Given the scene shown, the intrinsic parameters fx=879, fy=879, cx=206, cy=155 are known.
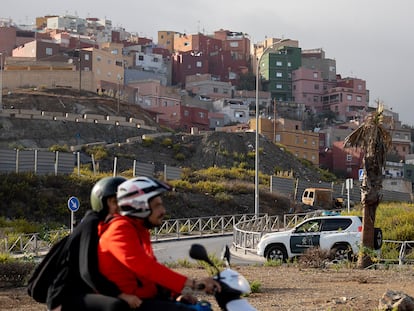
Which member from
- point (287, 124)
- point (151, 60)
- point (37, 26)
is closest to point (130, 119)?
point (287, 124)

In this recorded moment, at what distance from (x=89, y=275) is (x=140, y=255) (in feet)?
1.53

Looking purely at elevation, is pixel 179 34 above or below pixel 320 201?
above

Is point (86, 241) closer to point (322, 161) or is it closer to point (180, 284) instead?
point (180, 284)

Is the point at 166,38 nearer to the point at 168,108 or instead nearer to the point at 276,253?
the point at 168,108

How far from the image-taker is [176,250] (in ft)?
100

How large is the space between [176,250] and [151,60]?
111m

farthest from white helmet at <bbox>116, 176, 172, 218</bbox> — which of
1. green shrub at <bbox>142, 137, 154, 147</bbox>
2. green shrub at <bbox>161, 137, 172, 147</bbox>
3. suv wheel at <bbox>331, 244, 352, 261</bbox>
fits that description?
green shrub at <bbox>161, 137, 172, 147</bbox>

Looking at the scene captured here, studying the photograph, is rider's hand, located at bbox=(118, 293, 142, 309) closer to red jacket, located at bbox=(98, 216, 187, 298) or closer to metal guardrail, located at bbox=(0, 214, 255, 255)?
red jacket, located at bbox=(98, 216, 187, 298)

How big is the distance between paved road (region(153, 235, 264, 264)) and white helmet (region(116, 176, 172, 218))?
17.2m

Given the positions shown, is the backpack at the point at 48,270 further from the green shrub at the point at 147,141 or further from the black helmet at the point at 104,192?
the green shrub at the point at 147,141

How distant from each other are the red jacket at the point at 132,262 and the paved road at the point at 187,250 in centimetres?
1719

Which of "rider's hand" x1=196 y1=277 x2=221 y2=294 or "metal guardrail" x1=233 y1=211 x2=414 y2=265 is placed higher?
"rider's hand" x1=196 y1=277 x2=221 y2=294

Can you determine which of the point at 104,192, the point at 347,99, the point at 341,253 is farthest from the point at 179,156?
the point at 104,192

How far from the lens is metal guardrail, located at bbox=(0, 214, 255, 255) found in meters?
29.8
